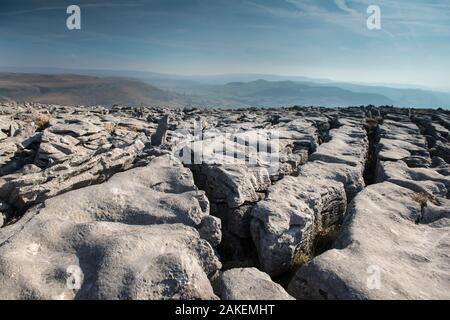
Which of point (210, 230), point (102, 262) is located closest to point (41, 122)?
point (210, 230)

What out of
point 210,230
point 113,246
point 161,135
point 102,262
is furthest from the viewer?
point 161,135

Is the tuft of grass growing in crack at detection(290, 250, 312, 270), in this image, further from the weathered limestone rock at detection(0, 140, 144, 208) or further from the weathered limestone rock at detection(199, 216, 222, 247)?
the weathered limestone rock at detection(0, 140, 144, 208)

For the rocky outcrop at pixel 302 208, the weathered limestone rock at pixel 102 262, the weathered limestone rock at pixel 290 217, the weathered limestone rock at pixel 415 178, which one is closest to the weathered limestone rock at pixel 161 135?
the rocky outcrop at pixel 302 208

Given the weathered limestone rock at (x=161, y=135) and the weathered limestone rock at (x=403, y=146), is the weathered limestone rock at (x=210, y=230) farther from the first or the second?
the weathered limestone rock at (x=403, y=146)

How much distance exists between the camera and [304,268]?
36.1 ft

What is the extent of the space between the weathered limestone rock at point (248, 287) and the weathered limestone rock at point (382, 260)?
1.43m

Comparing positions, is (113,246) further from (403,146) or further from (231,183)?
(403,146)

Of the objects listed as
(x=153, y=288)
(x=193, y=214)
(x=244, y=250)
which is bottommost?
(x=244, y=250)

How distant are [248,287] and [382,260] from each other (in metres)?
4.76

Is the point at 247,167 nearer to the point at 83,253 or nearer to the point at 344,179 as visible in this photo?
the point at 344,179

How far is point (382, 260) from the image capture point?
37.0 feet

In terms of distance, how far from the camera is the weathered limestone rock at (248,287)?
30.9ft


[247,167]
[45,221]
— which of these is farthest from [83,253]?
[247,167]
